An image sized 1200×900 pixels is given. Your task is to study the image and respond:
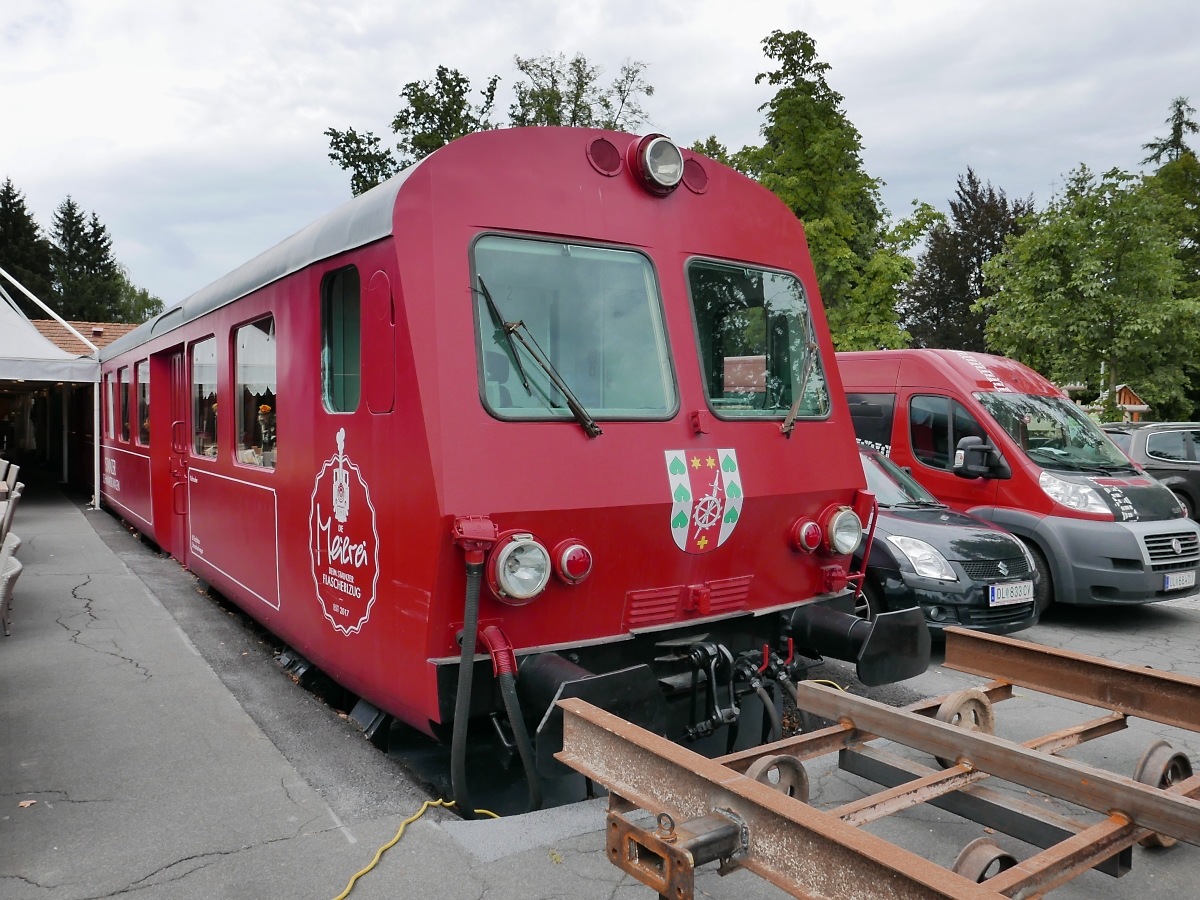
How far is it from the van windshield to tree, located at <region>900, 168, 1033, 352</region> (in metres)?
25.0

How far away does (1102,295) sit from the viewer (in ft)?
51.8

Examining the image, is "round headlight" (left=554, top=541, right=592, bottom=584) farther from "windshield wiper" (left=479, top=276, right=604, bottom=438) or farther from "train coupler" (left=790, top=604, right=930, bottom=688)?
"train coupler" (left=790, top=604, right=930, bottom=688)

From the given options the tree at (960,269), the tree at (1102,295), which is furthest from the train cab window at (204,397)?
the tree at (960,269)

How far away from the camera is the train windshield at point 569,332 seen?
3709 millimetres

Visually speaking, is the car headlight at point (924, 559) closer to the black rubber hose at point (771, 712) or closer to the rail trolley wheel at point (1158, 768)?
the black rubber hose at point (771, 712)

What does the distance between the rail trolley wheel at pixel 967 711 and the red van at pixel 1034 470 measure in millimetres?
4697

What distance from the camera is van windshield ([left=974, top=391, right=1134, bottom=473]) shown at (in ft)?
28.0

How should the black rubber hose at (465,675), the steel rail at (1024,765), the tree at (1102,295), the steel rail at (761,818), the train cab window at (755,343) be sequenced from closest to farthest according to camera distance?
1. the steel rail at (761,818)
2. the steel rail at (1024,765)
3. the black rubber hose at (465,675)
4. the train cab window at (755,343)
5. the tree at (1102,295)

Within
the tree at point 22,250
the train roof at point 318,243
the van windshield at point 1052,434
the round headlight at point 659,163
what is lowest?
the van windshield at point 1052,434

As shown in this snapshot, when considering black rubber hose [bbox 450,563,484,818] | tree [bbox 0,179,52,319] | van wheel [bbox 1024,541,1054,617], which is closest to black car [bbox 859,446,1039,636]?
van wheel [bbox 1024,541,1054,617]

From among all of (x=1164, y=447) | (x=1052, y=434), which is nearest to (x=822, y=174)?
(x=1164, y=447)

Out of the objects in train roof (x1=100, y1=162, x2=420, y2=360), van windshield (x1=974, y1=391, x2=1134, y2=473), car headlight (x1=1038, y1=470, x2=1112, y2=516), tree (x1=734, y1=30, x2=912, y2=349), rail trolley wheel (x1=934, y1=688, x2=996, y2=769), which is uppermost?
tree (x1=734, y1=30, x2=912, y2=349)

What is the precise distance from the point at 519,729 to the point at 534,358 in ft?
4.58

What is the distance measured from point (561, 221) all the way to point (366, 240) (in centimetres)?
80
